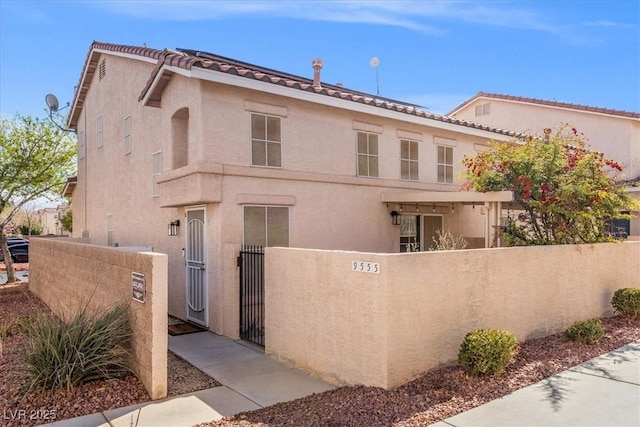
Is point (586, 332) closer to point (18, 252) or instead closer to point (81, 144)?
point (81, 144)

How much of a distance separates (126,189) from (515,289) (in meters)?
12.4

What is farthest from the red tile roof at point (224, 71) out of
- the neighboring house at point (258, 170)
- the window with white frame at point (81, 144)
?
the window with white frame at point (81, 144)

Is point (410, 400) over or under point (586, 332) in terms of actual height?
under

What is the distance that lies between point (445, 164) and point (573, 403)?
9509 mm

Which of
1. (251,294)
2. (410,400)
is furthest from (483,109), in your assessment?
(410,400)

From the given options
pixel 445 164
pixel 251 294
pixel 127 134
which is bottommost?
pixel 251 294

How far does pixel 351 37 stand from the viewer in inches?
576

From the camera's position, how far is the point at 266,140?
10.2 m

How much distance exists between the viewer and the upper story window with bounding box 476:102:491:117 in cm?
2383

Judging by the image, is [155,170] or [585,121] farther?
[585,121]

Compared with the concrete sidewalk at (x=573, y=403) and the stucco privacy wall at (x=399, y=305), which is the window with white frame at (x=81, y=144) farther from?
the concrete sidewalk at (x=573, y=403)

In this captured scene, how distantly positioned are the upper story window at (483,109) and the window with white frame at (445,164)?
11186mm

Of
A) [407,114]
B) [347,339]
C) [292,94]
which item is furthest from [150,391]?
[407,114]

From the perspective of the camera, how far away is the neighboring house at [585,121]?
19922mm
